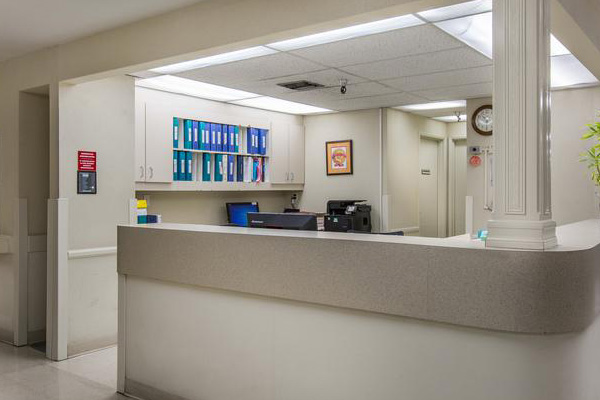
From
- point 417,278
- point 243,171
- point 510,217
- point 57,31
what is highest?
point 57,31

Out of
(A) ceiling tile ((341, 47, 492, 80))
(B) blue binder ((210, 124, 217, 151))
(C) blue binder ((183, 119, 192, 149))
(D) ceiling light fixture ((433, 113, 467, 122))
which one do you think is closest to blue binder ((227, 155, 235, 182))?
(B) blue binder ((210, 124, 217, 151))

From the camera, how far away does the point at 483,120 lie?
19.2 feet

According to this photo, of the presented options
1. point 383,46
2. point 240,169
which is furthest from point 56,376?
point 383,46

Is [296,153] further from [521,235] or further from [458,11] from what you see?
[521,235]

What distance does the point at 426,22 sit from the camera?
3.29 meters

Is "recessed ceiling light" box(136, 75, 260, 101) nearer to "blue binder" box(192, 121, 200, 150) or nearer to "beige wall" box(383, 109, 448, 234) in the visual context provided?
"blue binder" box(192, 121, 200, 150)

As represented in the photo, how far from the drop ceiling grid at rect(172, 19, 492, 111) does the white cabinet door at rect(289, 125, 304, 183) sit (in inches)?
41.7

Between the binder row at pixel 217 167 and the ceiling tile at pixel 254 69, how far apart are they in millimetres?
1023

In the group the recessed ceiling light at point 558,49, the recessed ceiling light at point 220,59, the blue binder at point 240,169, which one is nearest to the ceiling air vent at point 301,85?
the recessed ceiling light at point 220,59

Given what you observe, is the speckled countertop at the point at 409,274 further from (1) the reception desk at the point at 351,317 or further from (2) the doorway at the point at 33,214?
(2) the doorway at the point at 33,214

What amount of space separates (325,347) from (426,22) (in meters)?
2.12

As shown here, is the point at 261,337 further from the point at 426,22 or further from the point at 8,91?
the point at 8,91

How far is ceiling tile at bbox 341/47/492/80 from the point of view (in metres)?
4.04

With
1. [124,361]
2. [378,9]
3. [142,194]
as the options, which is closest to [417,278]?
[378,9]
